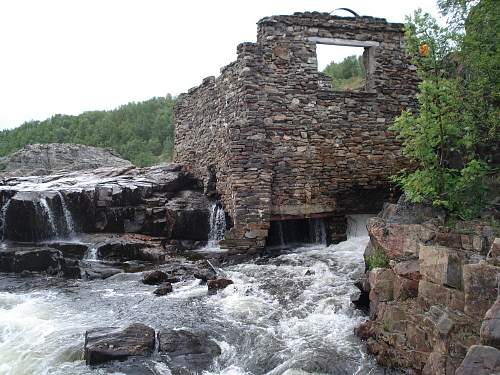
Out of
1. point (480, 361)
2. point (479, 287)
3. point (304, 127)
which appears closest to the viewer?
point (480, 361)

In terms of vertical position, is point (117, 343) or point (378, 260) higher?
point (378, 260)

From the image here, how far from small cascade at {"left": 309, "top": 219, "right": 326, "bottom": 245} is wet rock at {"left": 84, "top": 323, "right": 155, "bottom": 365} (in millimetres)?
7486

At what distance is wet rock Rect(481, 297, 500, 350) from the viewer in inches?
172

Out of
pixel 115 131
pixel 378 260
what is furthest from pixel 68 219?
pixel 115 131

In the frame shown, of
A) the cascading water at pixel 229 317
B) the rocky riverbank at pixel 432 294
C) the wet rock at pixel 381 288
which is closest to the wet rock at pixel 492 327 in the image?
the rocky riverbank at pixel 432 294

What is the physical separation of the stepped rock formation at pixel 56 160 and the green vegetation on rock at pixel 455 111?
17.2 metres

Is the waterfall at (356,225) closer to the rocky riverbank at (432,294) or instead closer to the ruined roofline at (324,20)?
the ruined roofline at (324,20)

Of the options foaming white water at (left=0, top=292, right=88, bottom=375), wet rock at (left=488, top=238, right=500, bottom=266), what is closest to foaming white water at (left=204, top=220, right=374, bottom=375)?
wet rock at (left=488, top=238, right=500, bottom=266)

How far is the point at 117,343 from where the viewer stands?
6.41m

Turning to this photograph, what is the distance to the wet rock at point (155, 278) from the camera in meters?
9.80

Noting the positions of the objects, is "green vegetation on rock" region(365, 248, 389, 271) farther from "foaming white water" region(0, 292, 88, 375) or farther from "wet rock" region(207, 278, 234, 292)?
"foaming white water" region(0, 292, 88, 375)

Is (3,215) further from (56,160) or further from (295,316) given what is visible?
(56,160)

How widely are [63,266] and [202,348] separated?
5.89 m

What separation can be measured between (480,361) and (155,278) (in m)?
6.95
